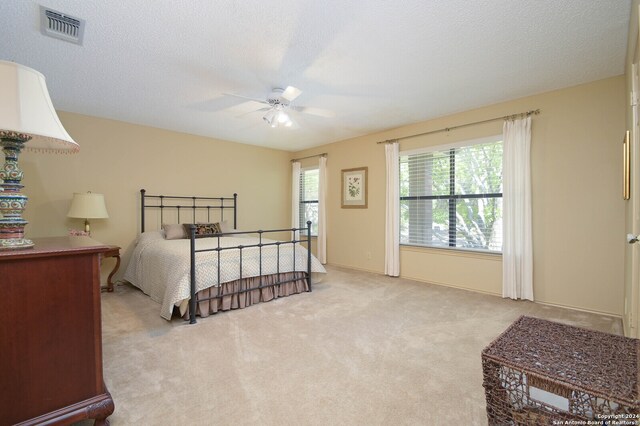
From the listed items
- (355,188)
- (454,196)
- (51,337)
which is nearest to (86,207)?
(51,337)

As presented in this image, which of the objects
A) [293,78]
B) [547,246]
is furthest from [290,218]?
[547,246]

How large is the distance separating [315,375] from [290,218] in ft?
15.3

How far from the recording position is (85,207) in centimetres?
362

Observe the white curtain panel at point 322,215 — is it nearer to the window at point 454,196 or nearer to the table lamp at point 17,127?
the window at point 454,196

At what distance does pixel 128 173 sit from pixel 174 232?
45.9 inches

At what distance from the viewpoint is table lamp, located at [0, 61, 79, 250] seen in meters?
1.16

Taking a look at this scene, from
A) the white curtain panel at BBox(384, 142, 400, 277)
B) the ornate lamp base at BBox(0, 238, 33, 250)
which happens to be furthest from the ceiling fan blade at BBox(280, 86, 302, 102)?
the white curtain panel at BBox(384, 142, 400, 277)

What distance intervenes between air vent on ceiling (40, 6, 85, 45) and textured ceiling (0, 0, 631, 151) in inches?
2.4

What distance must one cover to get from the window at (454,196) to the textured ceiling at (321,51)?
2.39 feet

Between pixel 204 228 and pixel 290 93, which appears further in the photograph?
pixel 204 228

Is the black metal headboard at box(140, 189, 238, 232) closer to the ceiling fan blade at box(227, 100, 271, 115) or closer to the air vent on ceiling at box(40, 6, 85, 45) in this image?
the ceiling fan blade at box(227, 100, 271, 115)

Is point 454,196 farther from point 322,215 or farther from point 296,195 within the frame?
point 296,195

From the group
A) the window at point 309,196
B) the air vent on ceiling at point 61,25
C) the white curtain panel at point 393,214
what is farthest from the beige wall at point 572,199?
the air vent on ceiling at point 61,25

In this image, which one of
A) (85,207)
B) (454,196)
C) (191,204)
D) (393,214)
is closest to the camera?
(85,207)
